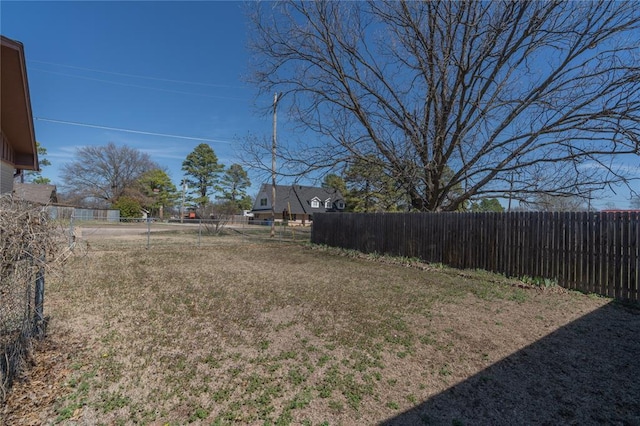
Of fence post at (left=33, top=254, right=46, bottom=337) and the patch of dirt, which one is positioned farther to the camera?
fence post at (left=33, top=254, right=46, bottom=337)

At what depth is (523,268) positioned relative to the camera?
23.6ft

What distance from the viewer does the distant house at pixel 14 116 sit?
5660mm

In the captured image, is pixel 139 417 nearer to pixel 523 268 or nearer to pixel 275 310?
pixel 275 310

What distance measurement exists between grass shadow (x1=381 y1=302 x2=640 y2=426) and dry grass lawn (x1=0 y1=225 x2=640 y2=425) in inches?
0.5

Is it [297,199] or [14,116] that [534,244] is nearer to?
[14,116]

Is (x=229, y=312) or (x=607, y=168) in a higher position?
(x=607, y=168)

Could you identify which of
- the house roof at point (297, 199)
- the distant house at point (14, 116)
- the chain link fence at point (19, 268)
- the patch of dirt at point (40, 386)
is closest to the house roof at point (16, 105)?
the distant house at point (14, 116)

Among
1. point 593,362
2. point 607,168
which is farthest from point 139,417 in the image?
point 607,168

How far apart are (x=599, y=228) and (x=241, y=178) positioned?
48.9 m

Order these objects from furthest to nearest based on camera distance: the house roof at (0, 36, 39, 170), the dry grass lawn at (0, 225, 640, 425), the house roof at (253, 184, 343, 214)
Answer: the house roof at (253, 184, 343, 214)
the house roof at (0, 36, 39, 170)
the dry grass lawn at (0, 225, 640, 425)

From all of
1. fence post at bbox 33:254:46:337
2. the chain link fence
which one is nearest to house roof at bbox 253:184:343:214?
fence post at bbox 33:254:46:337

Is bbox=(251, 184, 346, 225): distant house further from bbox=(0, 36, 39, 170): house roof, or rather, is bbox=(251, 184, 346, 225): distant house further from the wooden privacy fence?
bbox=(0, 36, 39, 170): house roof

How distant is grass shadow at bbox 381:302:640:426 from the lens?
2426 millimetres

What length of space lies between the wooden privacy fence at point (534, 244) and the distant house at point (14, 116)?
392 inches
